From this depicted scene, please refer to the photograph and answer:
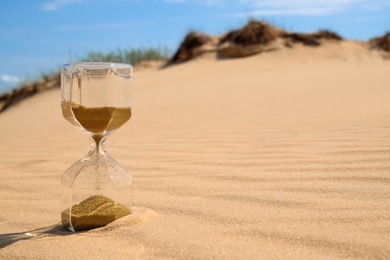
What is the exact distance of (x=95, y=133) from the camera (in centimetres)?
229

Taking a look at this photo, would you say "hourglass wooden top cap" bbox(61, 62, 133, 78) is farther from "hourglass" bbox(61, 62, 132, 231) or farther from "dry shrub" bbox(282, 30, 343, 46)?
"dry shrub" bbox(282, 30, 343, 46)

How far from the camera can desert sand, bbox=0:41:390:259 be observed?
6.37 ft

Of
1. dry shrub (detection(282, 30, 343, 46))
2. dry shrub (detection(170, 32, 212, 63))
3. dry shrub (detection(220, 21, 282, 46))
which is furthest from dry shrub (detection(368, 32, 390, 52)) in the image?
dry shrub (detection(170, 32, 212, 63))

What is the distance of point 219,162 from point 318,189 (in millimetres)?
1055

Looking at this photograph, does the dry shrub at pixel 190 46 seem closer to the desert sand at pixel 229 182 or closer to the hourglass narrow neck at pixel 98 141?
the desert sand at pixel 229 182

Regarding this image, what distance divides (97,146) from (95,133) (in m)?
0.07

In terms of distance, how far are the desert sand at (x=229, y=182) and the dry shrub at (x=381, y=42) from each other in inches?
241

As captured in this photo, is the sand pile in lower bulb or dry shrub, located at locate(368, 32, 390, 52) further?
dry shrub, located at locate(368, 32, 390, 52)

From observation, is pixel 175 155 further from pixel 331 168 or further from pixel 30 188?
pixel 331 168

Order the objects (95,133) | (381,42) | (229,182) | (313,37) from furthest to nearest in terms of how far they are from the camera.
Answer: (313,37) → (381,42) → (229,182) → (95,133)

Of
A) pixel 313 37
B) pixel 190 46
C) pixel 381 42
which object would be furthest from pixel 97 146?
pixel 190 46

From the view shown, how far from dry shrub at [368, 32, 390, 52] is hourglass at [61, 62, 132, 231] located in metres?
11.8

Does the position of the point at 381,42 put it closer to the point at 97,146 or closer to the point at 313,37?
the point at 313,37

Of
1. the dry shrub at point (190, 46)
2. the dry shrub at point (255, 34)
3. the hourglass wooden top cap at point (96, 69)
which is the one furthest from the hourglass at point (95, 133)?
the dry shrub at point (190, 46)
